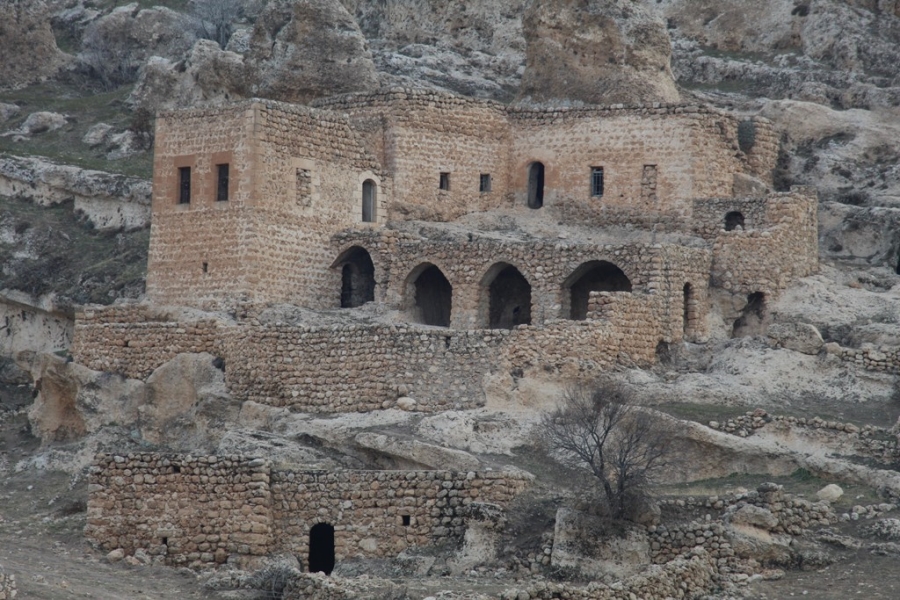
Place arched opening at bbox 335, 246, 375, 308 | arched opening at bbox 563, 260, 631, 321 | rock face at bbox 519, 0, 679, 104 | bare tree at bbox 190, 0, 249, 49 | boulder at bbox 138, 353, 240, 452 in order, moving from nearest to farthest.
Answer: boulder at bbox 138, 353, 240, 452 → arched opening at bbox 563, 260, 631, 321 → arched opening at bbox 335, 246, 375, 308 → rock face at bbox 519, 0, 679, 104 → bare tree at bbox 190, 0, 249, 49

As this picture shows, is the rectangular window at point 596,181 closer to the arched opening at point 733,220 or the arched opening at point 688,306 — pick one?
the arched opening at point 733,220

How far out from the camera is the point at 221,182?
4294cm

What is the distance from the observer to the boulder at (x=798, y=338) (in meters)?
38.7

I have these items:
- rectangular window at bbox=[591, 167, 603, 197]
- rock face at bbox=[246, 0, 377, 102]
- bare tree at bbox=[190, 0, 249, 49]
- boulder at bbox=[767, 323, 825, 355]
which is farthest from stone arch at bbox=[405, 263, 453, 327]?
bare tree at bbox=[190, 0, 249, 49]

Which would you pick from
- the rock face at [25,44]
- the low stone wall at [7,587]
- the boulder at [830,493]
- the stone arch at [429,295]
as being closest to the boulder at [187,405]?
the stone arch at [429,295]

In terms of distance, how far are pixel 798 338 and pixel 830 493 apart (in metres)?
6.14

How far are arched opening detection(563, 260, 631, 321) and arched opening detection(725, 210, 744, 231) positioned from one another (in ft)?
9.73

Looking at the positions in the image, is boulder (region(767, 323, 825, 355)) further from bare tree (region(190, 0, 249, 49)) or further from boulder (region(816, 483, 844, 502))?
bare tree (region(190, 0, 249, 49))

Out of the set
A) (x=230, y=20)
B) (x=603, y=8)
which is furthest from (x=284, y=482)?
(x=230, y=20)

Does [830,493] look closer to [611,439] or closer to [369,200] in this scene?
[611,439]

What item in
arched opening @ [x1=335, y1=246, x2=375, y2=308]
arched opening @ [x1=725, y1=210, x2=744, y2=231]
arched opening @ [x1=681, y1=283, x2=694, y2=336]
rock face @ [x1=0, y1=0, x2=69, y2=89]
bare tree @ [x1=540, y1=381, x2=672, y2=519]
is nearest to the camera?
bare tree @ [x1=540, y1=381, x2=672, y2=519]

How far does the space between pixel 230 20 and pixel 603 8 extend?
19.4 metres

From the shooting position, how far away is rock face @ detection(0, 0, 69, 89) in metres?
61.8

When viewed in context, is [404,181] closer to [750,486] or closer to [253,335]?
[253,335]
